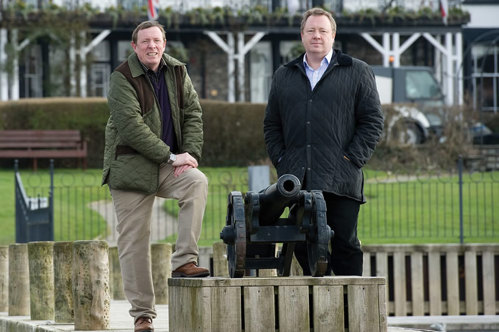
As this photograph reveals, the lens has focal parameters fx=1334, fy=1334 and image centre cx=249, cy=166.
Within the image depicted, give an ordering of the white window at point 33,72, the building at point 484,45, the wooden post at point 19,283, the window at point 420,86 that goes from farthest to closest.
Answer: the building at point 484,45 < the white window at point 33,72 < the window at point 420,86 < the wooden post at point 19,283

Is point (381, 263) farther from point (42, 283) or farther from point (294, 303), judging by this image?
point (294, 303)

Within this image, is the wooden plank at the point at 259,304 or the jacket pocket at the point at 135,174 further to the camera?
the jacket pocket at the point at 135,174

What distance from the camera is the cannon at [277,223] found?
22.2ft

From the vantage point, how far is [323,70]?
8070mm

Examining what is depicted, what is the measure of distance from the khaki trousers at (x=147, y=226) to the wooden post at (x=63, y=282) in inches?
68.1

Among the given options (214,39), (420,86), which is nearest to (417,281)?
(420,86)

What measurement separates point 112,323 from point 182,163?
230 centimetres

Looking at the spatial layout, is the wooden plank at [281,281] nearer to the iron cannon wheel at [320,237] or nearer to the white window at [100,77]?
the iron cannon wheel at [320,237]

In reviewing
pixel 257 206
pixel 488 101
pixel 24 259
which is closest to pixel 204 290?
pixel 257 206

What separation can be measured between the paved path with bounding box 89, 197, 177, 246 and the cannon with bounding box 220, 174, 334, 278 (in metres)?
12.5

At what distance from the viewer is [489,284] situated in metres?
15.9

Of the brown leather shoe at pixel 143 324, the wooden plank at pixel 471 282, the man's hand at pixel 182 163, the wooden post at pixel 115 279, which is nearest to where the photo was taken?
the man's hand at pixel 182 163

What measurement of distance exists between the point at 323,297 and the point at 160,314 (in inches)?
151

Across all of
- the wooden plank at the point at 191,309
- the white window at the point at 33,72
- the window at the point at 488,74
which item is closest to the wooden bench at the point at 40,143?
the white window at the point at 33,72
